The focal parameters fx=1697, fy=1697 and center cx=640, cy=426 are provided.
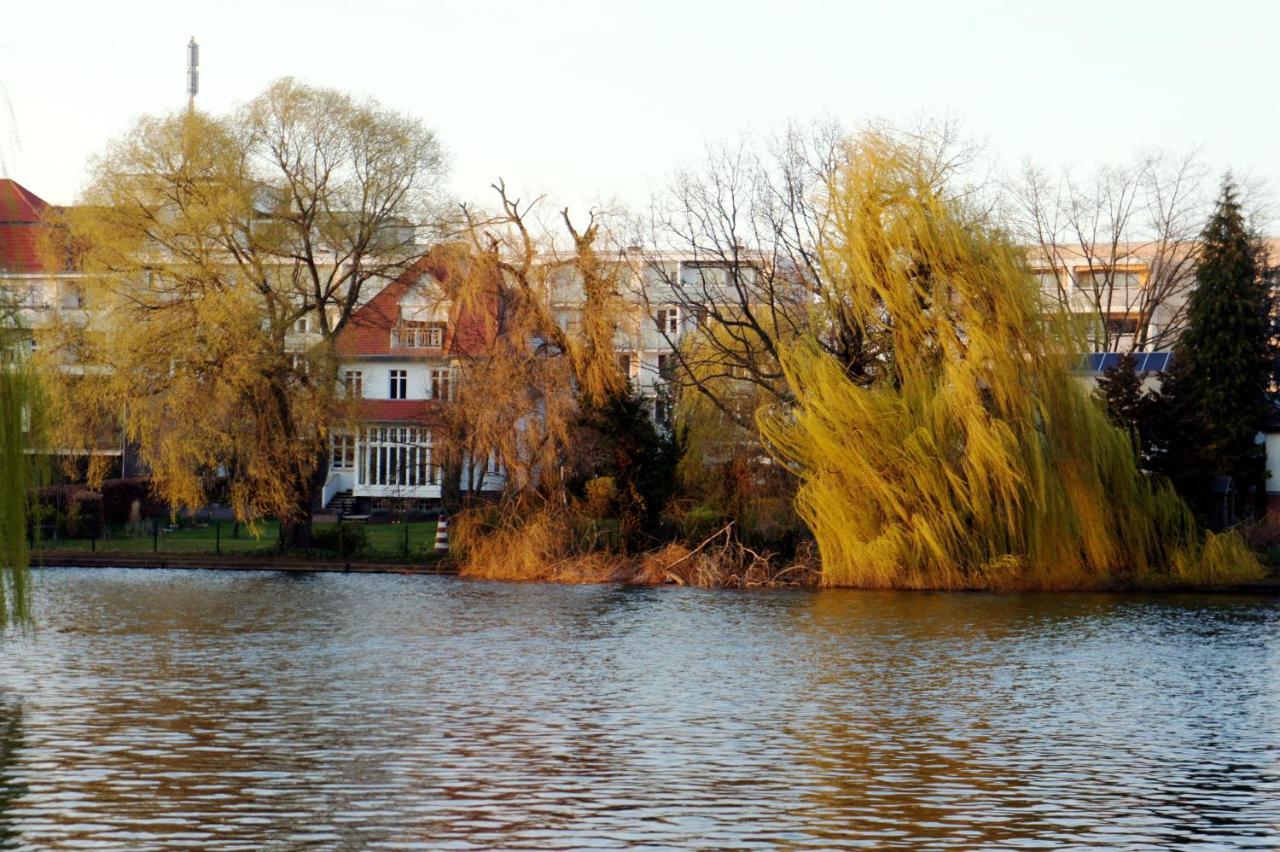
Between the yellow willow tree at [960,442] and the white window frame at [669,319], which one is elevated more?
the white window frame at [669,319]

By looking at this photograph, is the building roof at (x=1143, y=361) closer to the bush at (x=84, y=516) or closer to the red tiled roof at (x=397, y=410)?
the red tiled roof at (x=397, y=410)

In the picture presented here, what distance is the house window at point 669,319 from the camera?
52.5m

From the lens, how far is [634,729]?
1773 centimetres

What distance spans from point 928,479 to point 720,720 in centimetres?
1983

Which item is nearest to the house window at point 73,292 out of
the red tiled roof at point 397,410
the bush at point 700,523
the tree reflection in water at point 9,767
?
the bush at point 700,523

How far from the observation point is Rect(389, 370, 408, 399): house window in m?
73.6

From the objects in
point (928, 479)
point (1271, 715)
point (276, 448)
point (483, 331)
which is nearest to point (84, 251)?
point (276, 448)

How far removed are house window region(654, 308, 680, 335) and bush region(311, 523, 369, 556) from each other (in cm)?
1045

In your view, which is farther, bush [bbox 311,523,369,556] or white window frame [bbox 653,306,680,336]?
white window frame [bbox 653,306,680,336]

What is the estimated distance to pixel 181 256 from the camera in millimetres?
44219

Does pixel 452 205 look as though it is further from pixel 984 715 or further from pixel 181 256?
pixel 984 715

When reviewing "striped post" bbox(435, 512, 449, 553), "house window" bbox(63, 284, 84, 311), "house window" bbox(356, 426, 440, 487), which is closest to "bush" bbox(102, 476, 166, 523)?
"house window" bbox(356, 426, 440, 487)

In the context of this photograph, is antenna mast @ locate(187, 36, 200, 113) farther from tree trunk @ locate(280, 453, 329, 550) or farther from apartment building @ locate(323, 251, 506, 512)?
tree trunk @ locate(280, 453, 329, 550)

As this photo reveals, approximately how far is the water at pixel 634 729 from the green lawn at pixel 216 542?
1544cm
